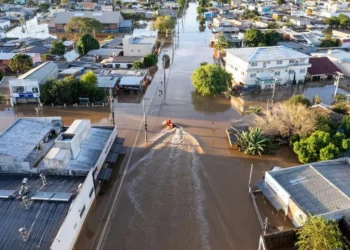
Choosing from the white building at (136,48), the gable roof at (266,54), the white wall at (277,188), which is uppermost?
the gable roof at (266,54)

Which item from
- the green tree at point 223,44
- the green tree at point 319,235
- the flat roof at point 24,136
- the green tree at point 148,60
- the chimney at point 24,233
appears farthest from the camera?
the green tree at point 223,44

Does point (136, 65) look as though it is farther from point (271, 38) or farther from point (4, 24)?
point (4, 24)

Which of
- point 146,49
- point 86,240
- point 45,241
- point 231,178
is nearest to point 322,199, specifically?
point 231,178

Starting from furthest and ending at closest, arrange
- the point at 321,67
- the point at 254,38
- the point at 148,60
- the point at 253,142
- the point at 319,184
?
1. the point at 254,38
2. the point at 148,60
3. the point at 321,67
4. the point at 253,142
5. the point at 319,184

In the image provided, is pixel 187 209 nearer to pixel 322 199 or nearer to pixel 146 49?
pixel 322 199

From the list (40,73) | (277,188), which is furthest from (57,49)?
(277,188)

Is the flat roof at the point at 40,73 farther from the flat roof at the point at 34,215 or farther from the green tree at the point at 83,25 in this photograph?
the green tree at the point at 83,25

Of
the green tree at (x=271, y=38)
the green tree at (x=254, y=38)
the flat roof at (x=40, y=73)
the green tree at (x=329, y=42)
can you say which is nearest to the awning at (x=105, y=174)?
the flat roof at (x=40, y=73)
